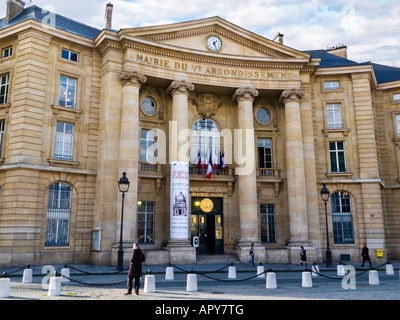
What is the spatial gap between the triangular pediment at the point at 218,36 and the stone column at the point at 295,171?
348cm

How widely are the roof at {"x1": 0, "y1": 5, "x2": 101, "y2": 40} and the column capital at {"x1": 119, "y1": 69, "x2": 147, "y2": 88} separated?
15.4ft

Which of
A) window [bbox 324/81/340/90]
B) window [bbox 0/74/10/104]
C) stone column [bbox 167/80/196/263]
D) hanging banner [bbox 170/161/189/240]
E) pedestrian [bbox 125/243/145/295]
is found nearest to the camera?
pedestrian [bbox 125/243/145/295]

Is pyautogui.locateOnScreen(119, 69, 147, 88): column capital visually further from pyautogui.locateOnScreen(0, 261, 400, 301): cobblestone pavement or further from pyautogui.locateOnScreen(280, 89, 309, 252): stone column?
pyautogui.locateOnScreen(0, 261, 400, 301): cobblestone pavement

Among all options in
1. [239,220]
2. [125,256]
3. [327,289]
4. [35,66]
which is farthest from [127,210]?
[327,289]

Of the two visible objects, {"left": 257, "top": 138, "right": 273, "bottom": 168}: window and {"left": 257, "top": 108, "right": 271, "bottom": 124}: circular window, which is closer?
{"left": 257, "top": 138, "right": 273, "bottom": 168}: window

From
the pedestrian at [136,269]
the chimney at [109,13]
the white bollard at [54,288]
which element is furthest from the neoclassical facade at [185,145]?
the white bollard at [54,288]

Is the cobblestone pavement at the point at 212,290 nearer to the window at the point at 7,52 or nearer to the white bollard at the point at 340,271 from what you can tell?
the white bollard at the point at 340,271

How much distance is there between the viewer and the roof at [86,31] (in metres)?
27.3

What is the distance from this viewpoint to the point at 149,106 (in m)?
28.8

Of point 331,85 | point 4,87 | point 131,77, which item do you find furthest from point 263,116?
point 4,87

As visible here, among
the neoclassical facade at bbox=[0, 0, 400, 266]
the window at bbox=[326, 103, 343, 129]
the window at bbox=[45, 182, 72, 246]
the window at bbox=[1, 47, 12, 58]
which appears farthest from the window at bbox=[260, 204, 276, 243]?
the window at bbox=[1, 47, 12, 58]

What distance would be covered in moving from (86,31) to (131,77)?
286 inches

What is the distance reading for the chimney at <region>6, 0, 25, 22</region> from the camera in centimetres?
2841

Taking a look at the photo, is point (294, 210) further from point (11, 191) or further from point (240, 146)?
point (11, 191)
